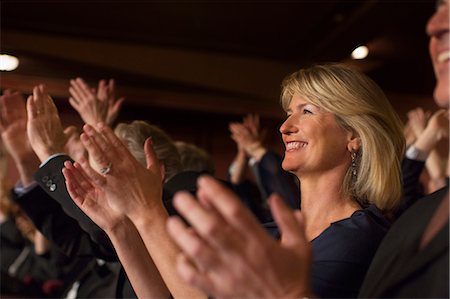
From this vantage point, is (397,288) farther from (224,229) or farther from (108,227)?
(108,227)

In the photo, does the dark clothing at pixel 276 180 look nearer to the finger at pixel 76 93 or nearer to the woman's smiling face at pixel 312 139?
the finger at pixel 76 93

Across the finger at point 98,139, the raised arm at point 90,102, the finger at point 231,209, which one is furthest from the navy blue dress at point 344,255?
the raised arm at point 90,102

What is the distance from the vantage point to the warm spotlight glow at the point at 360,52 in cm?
472

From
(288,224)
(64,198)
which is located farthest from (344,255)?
(64,198)

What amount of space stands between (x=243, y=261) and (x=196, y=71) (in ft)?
15.3

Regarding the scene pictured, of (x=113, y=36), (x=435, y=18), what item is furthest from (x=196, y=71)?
(x=435, y=18)

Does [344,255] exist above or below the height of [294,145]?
below

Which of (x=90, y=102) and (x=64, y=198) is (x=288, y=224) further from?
(x=90, y=102)

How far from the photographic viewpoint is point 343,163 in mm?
1489

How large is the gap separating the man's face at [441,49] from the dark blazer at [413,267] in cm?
16

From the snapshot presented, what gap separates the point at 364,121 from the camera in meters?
1.45

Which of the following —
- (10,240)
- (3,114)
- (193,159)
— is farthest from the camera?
(10,240)

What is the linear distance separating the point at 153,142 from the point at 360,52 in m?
3.25

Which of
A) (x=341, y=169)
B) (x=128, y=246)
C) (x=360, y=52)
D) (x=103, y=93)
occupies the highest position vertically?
(x=360, y=52)
